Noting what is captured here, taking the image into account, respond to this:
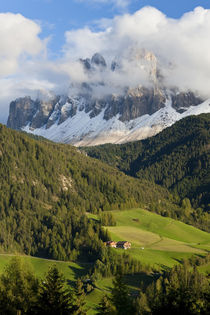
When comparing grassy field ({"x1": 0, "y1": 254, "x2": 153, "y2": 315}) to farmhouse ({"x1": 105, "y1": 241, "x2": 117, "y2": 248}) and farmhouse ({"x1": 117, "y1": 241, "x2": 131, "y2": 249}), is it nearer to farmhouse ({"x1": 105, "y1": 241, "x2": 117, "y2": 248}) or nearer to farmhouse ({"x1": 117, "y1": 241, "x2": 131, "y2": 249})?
farmhouse ({"x1": 105, "y1": 241, "x2": 117, "y2": 248})

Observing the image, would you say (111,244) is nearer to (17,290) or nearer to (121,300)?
(17,290)

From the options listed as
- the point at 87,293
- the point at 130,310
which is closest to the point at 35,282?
the point at 130,310

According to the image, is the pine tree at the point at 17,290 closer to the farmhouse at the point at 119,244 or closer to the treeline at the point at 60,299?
the treeline at the point at 60,299

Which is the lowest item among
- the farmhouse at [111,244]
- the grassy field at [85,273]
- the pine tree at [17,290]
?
the grassy field at [85,273]

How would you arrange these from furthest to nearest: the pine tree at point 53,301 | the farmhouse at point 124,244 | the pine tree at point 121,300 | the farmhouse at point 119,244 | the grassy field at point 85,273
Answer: the farmhouse at point 119,244
the farmhouse at point 124,244
the grassy field at point 85,273
the pine tree at point 121,300
the pine tree at point 53,301

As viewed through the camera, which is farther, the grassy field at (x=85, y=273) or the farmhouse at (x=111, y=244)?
the farmhouse at (x=111, y=244)

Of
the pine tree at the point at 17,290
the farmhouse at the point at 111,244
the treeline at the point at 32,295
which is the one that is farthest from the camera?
the farmhouse at the point at 111,244

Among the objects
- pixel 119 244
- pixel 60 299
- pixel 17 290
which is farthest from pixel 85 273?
pixel 60 299

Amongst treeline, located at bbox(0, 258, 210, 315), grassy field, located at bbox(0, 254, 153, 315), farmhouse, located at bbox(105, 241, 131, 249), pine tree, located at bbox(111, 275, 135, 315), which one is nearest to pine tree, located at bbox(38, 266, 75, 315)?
treeline, located at bbox(0, 258, 210, 315)

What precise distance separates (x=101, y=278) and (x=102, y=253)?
66.9 ft

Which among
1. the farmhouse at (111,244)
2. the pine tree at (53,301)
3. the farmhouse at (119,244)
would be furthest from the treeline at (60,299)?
the farmhouse at (111,244)

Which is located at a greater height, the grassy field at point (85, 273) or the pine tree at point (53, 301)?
the pine tree at point (53, 301)

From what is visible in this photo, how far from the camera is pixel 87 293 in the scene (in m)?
154

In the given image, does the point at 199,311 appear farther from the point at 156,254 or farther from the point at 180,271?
the point at 156,254
